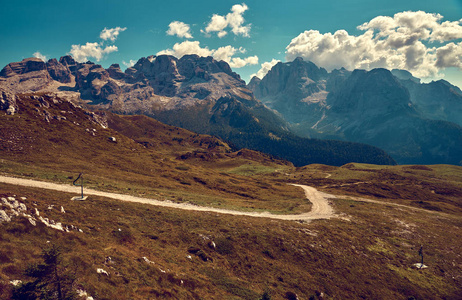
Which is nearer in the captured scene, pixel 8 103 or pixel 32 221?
pixel 32 221

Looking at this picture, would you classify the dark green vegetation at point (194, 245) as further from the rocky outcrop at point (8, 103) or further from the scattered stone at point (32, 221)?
the rocky outcrop at point (8, 103)

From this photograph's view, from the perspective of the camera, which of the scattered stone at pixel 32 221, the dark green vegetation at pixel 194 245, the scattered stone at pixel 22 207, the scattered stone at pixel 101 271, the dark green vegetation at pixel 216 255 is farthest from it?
the scattered stone at pixel 22 207

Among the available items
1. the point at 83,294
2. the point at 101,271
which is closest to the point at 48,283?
the point at 83,294

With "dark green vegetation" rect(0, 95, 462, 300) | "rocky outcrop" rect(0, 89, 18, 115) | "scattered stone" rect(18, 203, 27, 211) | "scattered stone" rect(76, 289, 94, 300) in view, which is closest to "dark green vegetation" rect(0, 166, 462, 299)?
"dark green vegetation" rect(0, 95, 462, 300)

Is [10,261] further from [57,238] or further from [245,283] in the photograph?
[245,283]

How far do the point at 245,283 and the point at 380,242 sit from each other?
41.7 meters

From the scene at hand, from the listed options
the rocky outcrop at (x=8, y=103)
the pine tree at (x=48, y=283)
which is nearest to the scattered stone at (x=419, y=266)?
the pine tree at (x=48, y=283)

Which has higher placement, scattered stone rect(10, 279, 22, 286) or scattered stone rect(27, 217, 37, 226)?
scattered stone rect(27, 217, 37, 226)

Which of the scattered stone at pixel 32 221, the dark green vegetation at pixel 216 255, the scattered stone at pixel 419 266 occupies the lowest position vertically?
the scattered stone at pixel 419 266

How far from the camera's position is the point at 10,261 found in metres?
16.3

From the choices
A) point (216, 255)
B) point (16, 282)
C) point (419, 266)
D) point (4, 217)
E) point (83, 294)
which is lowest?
point (419, 266)

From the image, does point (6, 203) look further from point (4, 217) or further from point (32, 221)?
point (32, 221)

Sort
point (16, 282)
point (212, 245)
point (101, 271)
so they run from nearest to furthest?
point (16, 282) → point (101, 271) → point (212, 245)

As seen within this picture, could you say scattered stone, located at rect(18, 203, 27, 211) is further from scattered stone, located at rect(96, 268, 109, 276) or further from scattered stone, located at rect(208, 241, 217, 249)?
scattered stone, located at rect(208, 241, 217, 249)
